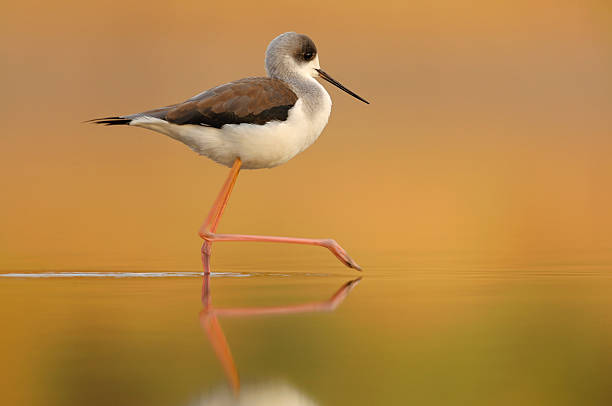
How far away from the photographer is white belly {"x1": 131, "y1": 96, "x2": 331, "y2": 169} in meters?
7.21

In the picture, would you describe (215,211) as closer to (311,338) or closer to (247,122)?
(247,122)

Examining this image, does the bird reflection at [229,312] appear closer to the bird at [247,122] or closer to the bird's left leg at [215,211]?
the bird's left leg at [215,211]

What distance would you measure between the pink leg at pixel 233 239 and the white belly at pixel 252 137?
Answer: 0.48 feet

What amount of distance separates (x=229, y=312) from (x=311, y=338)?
0.73 m

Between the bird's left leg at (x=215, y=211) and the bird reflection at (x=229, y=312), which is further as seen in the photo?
the bird's left leg at (x=215, y=211)

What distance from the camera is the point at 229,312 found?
19.2 ft

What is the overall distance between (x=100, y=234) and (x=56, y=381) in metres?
4.73

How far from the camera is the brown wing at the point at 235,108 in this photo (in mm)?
7184

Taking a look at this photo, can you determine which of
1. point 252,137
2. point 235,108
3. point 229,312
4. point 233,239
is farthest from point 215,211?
point 229,312

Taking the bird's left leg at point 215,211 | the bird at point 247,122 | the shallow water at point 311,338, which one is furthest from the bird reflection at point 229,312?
the bird at point 247,122

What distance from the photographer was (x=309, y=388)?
14.6 feet

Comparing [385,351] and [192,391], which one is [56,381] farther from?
[385,351]

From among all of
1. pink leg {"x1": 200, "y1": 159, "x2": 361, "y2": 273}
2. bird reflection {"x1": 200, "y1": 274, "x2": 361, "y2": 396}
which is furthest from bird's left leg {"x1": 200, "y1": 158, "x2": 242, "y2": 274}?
bird reflection {"x1": 200, "y1": 274, "x2": 361, "y2": 396}

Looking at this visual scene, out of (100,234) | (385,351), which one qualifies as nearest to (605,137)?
(100,234)
